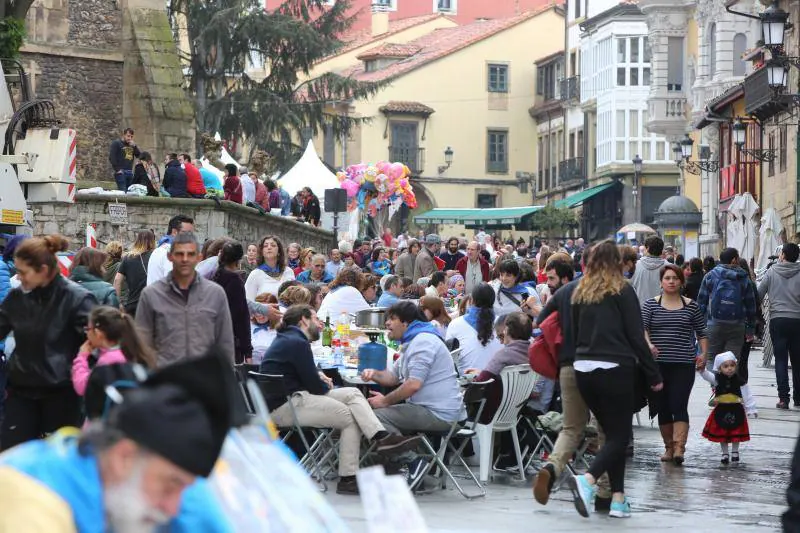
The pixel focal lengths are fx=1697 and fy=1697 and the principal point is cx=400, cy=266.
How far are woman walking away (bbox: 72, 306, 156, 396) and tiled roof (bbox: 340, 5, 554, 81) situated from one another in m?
69.0

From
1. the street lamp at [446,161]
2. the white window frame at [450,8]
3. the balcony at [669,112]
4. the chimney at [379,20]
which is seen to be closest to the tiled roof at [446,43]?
the chimney at [379,20]

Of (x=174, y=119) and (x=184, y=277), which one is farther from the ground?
(x=174, y=119)

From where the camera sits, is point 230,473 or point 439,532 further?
point 439,532

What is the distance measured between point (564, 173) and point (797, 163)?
40279mm

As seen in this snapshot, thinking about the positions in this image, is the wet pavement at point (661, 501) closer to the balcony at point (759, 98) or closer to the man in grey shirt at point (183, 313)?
the man in grey shirt at point (183, 313)

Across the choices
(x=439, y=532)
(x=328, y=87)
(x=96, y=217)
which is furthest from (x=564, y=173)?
(x=439, y=532)

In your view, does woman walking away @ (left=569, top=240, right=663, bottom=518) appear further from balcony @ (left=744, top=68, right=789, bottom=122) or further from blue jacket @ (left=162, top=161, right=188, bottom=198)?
balcony @ (left=744, top=68, right=789, bottom=122)

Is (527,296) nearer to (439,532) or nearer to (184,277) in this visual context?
(184,277)

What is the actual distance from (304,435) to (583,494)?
7.92ft

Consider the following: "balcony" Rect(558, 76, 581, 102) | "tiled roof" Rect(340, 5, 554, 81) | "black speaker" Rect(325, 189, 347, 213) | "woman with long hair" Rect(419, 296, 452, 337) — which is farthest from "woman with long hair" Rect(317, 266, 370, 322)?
"tiled roof" Rect(340, 5, 554, 81)

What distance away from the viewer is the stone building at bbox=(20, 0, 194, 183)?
34.2 m

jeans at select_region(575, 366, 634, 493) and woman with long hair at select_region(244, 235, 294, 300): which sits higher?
woman with long hair at select_region(244, 235, 294, 300)

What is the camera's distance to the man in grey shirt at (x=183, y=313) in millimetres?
9445

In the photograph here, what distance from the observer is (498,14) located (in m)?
90.7
